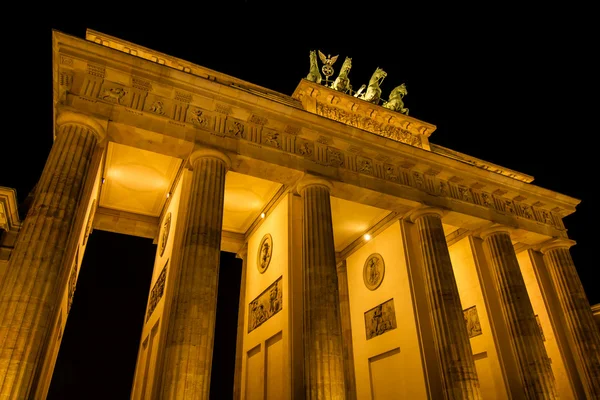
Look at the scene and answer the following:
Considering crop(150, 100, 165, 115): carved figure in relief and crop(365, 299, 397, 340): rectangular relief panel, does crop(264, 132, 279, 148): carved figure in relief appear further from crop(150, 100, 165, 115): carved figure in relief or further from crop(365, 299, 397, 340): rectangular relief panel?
crop(365, 299, 397, 340): rectangular relief panel

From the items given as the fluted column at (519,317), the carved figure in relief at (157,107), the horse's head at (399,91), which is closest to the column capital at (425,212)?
the fluted column at (519,317)

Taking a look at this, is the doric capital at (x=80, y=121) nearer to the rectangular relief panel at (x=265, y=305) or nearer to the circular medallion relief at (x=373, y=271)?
the rectangular relief panel at (x=265, y=305)

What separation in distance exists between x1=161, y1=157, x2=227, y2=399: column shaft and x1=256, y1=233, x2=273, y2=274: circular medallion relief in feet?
15.5

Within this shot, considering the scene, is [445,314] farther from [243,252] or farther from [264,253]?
[243,252]

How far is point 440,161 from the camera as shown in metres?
17.2

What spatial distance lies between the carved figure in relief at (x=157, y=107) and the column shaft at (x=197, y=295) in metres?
1.85

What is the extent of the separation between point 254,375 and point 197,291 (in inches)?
243

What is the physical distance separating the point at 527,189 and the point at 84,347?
21.3m

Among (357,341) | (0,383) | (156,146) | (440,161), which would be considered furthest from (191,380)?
(440,161)

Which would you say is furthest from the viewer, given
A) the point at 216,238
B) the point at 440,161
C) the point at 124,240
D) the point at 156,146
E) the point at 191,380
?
the point at 124,240

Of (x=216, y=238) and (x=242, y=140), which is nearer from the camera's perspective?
(x=216, y=238)

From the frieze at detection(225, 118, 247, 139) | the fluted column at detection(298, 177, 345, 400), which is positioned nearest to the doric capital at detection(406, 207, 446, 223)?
the fluted column at detection(298, 177, 345, 400)

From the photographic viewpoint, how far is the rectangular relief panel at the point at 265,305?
14.8 metres

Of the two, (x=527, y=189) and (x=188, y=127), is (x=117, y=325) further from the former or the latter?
(x=527, y=189)
